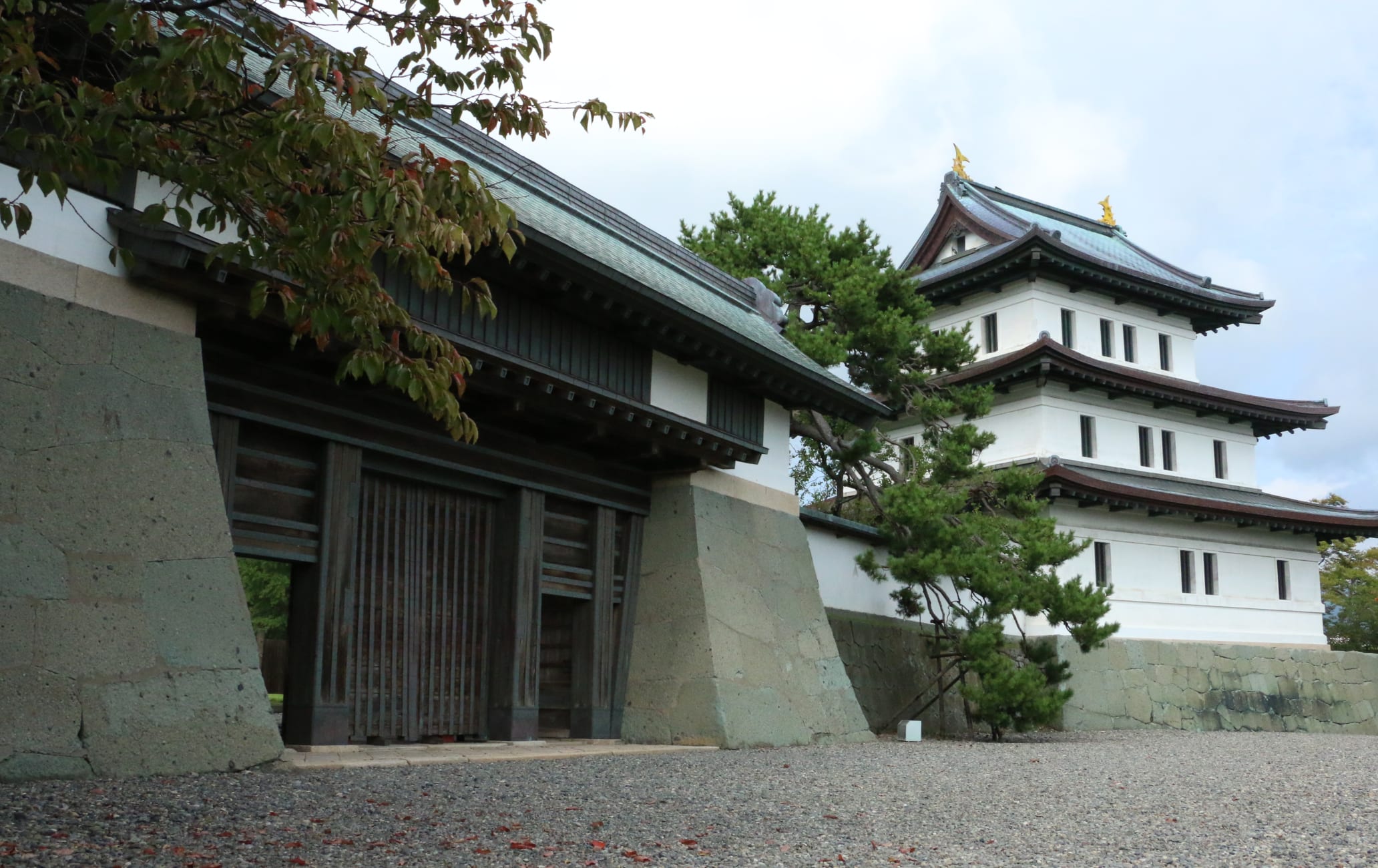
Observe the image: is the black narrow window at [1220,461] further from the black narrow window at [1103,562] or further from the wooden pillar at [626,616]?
the wooden pillar at [626,616]

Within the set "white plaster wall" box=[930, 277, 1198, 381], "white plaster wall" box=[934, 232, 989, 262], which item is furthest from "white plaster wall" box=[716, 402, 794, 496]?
"white plaster wall" box=[934, 232, 989, 262]

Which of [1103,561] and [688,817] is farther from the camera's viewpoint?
[1103,561]

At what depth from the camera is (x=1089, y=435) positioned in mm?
24938

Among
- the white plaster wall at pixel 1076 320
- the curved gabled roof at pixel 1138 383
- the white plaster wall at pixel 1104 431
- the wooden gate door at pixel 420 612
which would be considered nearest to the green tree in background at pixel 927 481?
the curved gabled roof at pixel 1138 383

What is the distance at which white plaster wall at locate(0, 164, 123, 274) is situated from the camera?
267 inches

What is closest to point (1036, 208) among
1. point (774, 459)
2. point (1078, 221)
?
point (1078, 221)

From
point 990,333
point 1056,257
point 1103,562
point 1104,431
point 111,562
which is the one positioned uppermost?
point 1056,257

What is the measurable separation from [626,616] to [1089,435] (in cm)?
1590

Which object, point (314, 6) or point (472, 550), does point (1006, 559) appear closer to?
point (472, 550)

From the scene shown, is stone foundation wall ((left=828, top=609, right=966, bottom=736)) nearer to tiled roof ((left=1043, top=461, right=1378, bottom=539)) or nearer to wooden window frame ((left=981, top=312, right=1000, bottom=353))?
tiled roof ((left=1043, top=461, right=1378, bottom=539))

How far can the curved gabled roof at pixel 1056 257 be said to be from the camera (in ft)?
83.2

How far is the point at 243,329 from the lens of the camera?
813cm

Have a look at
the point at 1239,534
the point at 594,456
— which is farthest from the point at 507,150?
the point at 1239,534

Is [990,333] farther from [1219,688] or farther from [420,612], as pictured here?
[420,612]
